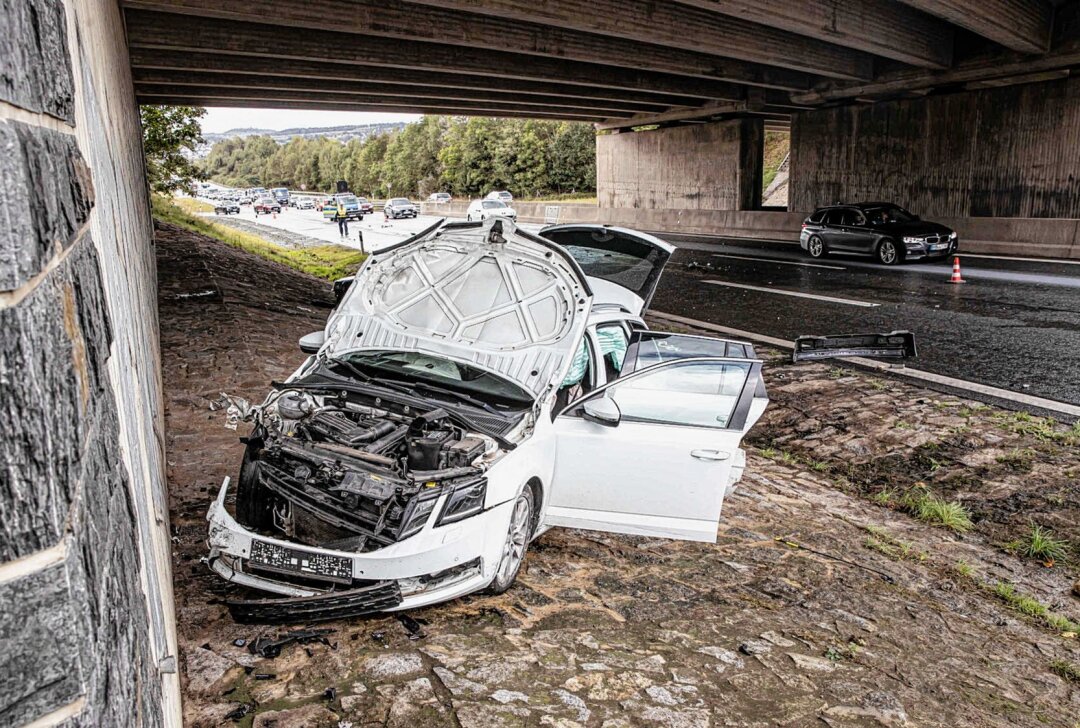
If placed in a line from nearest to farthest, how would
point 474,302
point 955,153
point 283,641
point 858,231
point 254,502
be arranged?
point 283,641, point 254,502, point 474,302, point 858,231, point 955,153

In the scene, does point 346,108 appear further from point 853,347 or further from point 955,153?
point 853,347

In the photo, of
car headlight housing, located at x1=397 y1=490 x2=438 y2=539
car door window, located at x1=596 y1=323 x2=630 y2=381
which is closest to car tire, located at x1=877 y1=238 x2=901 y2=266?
car door window, located at x1=596 y1=323 x2=630 y2=381

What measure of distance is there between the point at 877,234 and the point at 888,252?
1.78 feet

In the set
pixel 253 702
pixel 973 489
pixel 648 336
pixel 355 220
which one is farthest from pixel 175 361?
pixel 355 220

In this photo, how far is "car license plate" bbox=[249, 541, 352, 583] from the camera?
4270 mm

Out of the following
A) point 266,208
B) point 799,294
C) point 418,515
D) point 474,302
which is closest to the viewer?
point 418,515

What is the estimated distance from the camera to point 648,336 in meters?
6.52

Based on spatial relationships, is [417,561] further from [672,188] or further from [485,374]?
[672,188]

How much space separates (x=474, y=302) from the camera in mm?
6223

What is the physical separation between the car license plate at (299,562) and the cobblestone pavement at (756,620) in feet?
1.12

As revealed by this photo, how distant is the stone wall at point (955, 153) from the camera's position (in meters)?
20.9

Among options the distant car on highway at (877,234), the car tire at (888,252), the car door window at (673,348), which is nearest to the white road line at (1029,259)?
the distant car on highway at (877,234)

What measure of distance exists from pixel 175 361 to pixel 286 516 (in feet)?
20.8

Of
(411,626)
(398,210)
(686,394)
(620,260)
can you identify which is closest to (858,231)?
(620,260)
